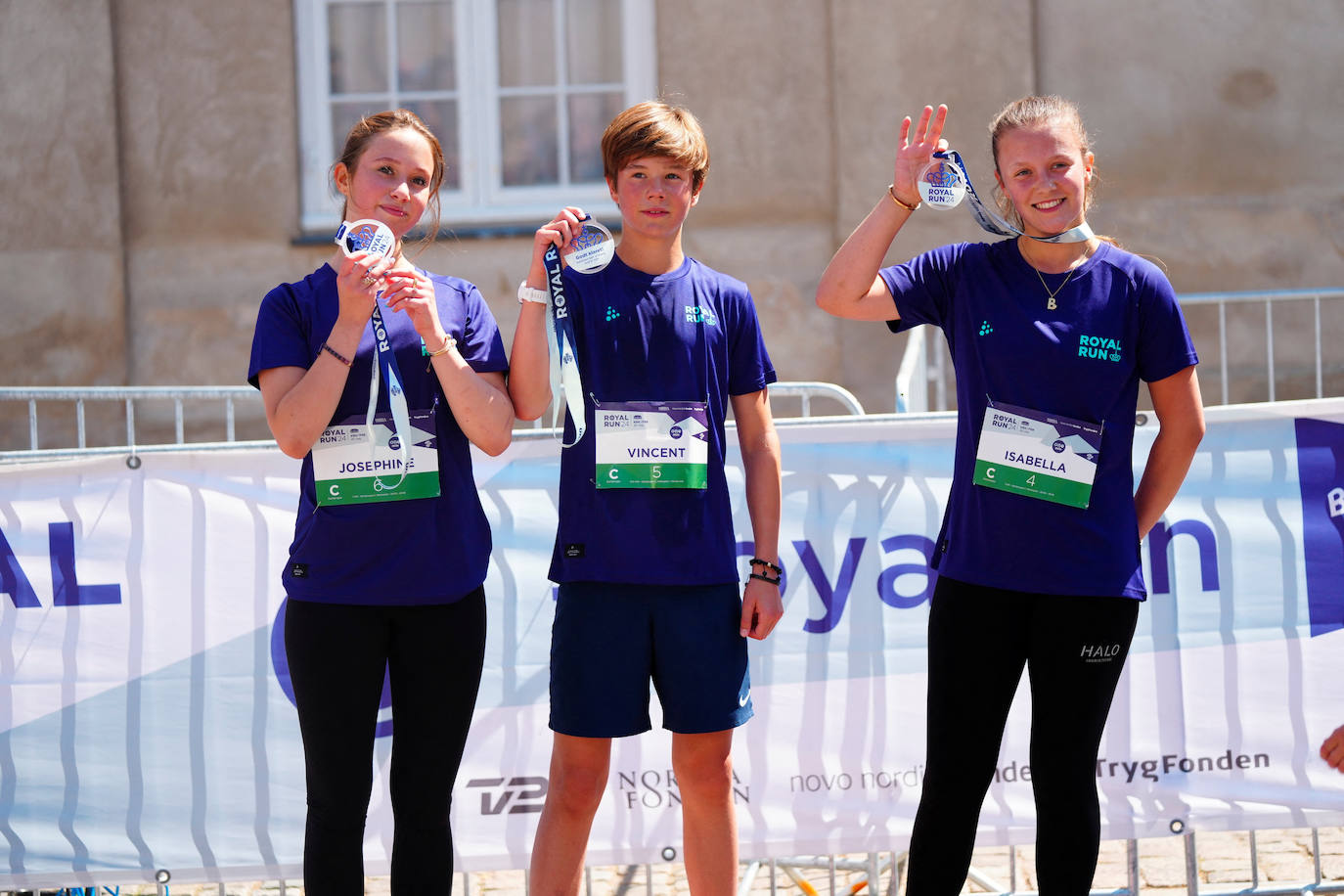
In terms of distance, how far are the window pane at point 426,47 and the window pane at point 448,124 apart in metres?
0.11

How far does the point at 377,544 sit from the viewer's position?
2.84m

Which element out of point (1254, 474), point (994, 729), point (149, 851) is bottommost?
point (149, 851)

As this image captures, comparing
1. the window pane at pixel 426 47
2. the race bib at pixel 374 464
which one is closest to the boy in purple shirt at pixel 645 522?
the race bib at pixel 374 464

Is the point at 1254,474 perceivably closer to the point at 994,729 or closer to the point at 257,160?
the point at 994,729

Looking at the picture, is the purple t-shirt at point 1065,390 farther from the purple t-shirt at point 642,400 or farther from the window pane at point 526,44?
the window pane at point 526,44

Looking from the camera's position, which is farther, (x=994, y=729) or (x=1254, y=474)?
(x=1254, y=474)

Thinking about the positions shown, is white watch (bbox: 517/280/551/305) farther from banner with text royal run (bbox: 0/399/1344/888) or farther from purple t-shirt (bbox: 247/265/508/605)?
banner with text royal run (bbox: 0/399/1344/888)

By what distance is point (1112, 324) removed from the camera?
2895mm

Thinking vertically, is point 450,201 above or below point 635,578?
above

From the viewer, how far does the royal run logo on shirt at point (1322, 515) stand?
405cm

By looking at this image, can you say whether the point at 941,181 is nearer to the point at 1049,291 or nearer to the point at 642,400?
the point at 1049,291

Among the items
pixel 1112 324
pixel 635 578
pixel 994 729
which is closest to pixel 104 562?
pixel 635 578

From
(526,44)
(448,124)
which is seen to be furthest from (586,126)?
(448,124)

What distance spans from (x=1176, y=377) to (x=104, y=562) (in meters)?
2.96
